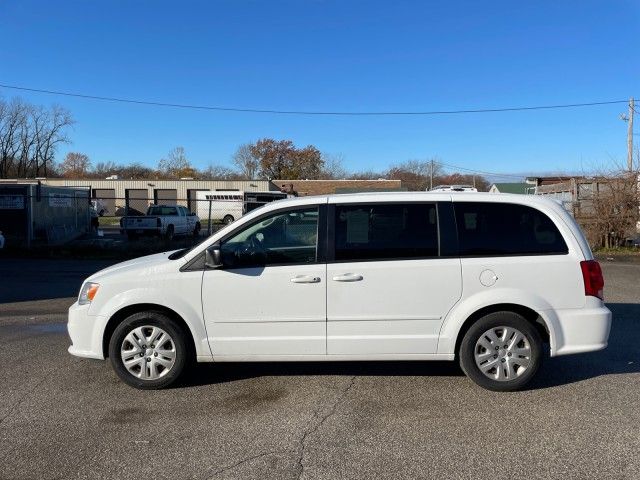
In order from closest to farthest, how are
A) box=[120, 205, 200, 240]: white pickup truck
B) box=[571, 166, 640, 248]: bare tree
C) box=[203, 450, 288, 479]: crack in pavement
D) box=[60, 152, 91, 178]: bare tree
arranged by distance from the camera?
box=[203, 450, 288, 479]: crack in pavement < box=[571, 166, 640, 248]: bare tree < box=[120, 205, 200, 240]: white pickup truck < box=[60, 152, 91, 178]: bare tree

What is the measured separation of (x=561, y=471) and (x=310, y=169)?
87.9 metres

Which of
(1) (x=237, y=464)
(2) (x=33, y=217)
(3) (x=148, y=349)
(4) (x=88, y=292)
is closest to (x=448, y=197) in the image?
(1) (x=237, y=464)

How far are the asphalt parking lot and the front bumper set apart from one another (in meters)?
0.37

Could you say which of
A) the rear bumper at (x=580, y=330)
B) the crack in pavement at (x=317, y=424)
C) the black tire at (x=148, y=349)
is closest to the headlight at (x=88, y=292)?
the black tire at (x=148, y=349)

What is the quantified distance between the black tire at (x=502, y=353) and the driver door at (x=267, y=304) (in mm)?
1331

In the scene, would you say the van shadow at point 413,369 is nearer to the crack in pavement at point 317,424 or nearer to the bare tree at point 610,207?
the crack in pavement at point 317,424

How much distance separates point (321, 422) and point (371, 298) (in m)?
1.17

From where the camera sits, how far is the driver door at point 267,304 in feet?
15.8

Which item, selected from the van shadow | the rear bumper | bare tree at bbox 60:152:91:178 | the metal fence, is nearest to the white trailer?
the metal fence

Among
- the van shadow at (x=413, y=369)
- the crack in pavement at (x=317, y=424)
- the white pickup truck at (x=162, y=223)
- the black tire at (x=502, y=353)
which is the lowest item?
the crack in pavement at (x=317, y=424)

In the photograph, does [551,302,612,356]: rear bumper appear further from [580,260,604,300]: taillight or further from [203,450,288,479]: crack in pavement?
[203,450,288,479]: crack in pavement

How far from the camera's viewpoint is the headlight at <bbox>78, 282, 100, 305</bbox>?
495 cm

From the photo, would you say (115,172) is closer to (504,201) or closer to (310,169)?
(310,169)

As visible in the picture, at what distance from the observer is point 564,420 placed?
13.9 feet
